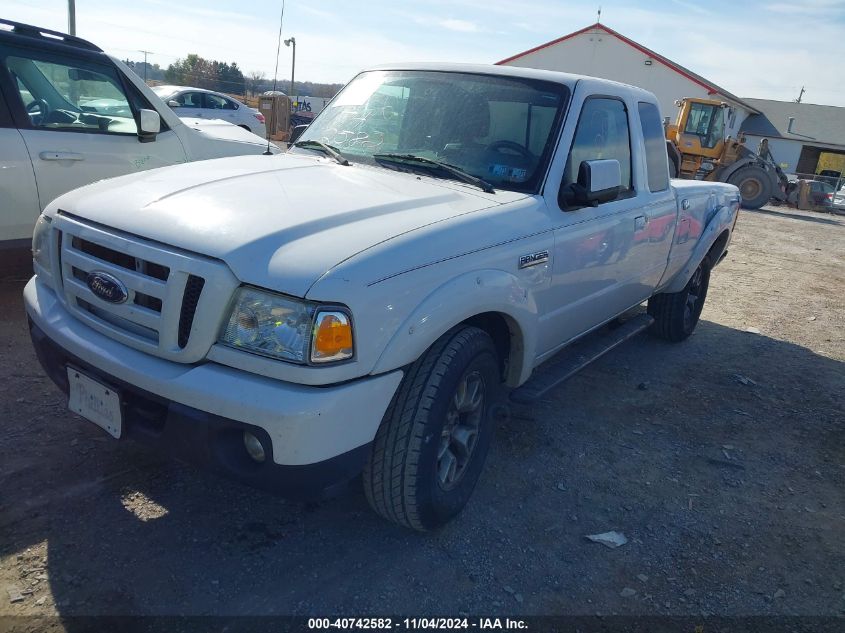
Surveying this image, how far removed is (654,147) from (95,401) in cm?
367

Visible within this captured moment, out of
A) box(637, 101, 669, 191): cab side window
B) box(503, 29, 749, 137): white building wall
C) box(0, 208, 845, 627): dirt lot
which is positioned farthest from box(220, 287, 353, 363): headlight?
box(503, 29, 749, 137): white building wall

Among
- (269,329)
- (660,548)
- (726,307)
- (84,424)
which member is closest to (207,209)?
(269,329)

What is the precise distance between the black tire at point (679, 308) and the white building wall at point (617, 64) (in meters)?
34.2

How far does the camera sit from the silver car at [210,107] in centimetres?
1616

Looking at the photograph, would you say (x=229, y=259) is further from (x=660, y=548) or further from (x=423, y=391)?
(x=660, y=548)

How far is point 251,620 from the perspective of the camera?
230cm

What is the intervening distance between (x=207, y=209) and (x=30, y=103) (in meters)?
3.08

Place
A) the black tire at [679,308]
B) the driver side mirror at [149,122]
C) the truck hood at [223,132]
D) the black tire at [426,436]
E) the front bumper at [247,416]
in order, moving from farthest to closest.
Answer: the truck hood at [223,132] < the black tire at [679,308] < the driver side mirror at [149,122] < the black tire at [426,436] < the front bumper at [247,416]

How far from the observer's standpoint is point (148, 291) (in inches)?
89.3

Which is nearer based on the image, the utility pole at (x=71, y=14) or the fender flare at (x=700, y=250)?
the fender flare at (x=700, y=250)

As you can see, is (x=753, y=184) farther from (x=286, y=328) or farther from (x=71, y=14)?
(x=286, y=328)

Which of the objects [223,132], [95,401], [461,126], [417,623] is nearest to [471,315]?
[417,623]

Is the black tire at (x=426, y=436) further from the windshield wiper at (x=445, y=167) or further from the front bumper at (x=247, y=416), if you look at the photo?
the windshield wiper at (x=445, y=167)

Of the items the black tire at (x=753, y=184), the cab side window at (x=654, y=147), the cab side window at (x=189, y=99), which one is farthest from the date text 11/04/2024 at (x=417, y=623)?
the black tire at (x=753, y=184)
